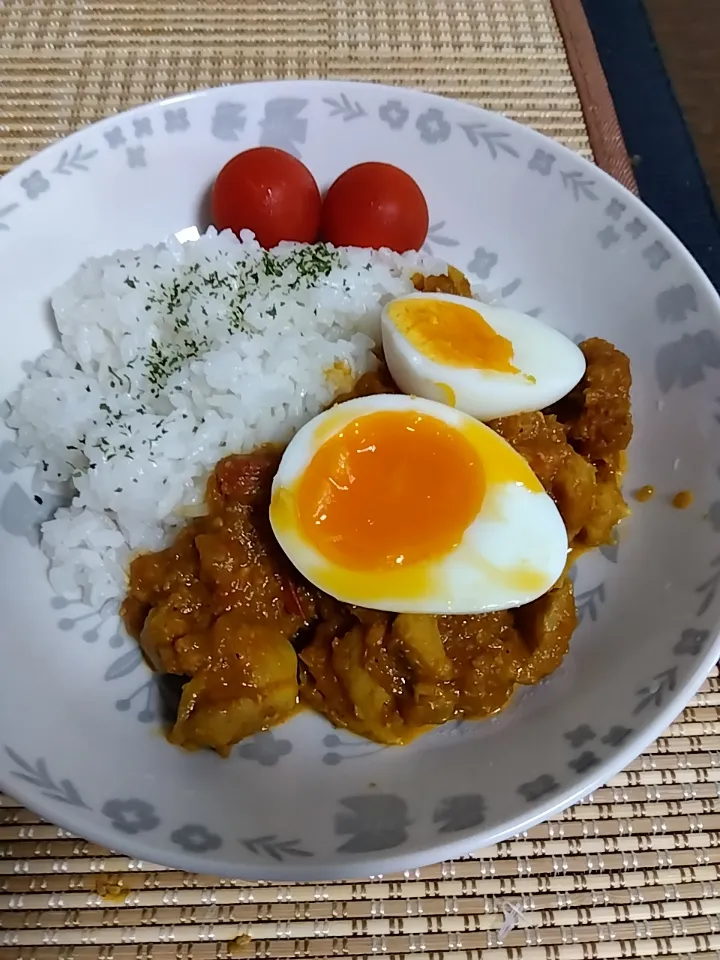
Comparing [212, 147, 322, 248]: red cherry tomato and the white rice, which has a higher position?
[212, 147, 322, 248]: red cherry tomato

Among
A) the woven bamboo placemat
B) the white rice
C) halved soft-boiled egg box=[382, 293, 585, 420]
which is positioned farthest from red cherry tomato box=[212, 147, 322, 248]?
the woven bamboo placemat

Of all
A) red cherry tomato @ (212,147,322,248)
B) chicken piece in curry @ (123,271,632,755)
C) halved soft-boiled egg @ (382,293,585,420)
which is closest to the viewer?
chicken piece in curry @ (123,271,632,755)

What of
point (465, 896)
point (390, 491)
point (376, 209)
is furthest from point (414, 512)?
point (376, 209)

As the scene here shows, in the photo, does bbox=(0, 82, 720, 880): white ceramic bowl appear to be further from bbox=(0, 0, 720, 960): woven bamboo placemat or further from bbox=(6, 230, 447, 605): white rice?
bbox=(0, 0, 720, 960): woven bamboo placemat

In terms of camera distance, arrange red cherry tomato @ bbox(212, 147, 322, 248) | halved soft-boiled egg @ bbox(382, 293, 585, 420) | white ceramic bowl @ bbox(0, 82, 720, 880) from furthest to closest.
Answer: red cherry tomato @ bbox(212, 147, 322, 248), halved soft-boiled egg @ bbox(382, 293, 585, 420), white ceramic bowl @ bbox(0, 82, 720, 880)

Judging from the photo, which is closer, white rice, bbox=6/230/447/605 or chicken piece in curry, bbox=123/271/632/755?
chicken piece in curry, bbox=123/271/632/755

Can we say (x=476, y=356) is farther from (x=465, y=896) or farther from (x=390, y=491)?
(x=465, y=896)

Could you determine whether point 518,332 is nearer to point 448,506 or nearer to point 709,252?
point 448,506

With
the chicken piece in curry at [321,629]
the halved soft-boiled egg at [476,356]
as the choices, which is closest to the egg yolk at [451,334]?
the halved soft-boiled egg at [476,356]
